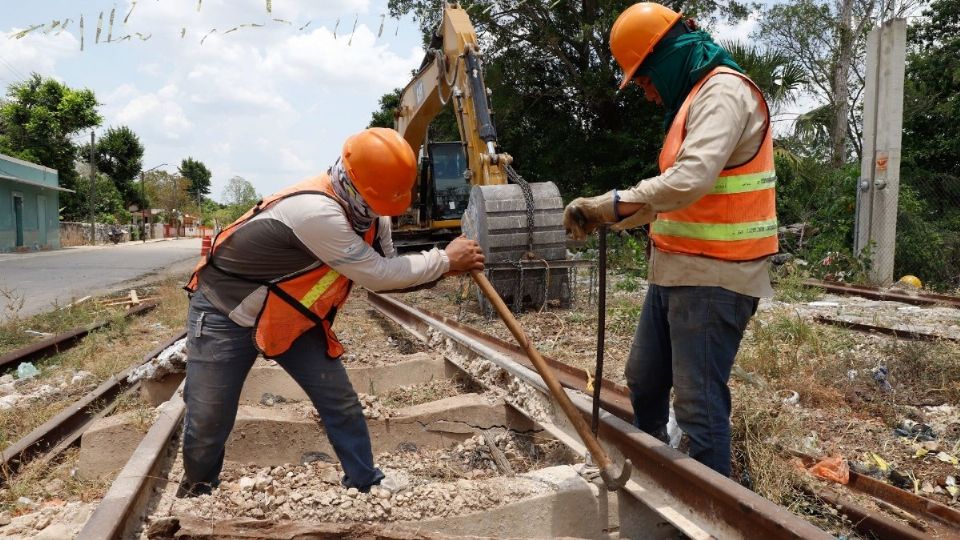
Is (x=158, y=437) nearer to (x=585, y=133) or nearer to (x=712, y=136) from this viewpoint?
(x=712, y=136)

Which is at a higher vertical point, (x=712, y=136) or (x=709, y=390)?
(x=712, y=136)

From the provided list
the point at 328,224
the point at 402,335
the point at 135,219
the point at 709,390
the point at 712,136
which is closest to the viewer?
the point at 712,136

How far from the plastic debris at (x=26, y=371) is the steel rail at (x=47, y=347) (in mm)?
179

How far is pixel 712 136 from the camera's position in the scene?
2.43 metres

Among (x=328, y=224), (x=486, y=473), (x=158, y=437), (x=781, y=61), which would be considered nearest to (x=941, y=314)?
(x=486, y=473)

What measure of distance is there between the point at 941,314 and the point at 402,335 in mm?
5957

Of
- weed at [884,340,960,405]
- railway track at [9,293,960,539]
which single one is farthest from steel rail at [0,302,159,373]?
weed at [884,340,960,405]

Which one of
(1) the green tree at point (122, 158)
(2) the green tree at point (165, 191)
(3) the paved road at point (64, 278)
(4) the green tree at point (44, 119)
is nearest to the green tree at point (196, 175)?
(2) the green tree at point (165, 191)

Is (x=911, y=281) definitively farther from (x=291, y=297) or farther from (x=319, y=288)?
(x=291, y=297)

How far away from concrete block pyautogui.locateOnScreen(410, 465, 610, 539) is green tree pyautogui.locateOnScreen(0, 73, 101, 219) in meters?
41.3

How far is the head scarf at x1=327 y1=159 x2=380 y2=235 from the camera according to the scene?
3.13m

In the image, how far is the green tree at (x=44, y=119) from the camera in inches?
1423

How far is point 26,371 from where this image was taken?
20.6 ft

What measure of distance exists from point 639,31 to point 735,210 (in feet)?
2.67
